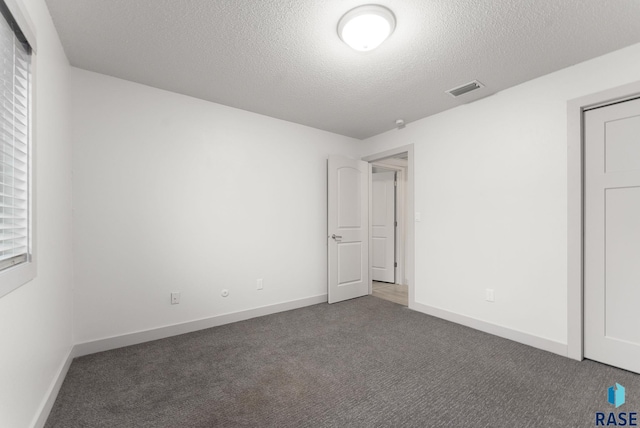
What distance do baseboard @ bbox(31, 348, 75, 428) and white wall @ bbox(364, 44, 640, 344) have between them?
11.4ft

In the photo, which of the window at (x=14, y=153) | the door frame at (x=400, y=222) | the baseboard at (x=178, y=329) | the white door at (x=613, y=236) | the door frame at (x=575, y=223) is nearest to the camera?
the window at (x=14, y=153)

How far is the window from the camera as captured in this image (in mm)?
1227

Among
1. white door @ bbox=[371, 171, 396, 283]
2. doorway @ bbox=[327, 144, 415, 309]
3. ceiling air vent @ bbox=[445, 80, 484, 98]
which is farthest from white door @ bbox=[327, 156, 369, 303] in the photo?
ceiling air vent @ bbox=[445, 80, 484, 98]

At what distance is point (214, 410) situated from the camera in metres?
1.73

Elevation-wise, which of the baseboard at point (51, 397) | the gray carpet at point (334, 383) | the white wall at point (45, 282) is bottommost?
the gray carpet at point (334, 383)

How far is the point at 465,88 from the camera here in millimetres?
2812

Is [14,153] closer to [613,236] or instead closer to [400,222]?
[613,236]

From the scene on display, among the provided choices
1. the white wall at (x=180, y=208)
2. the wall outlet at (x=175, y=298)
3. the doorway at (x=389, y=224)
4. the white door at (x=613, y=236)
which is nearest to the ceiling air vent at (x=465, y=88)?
the white door at (x=613, y=236)

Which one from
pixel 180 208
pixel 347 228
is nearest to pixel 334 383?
pixel 180 208

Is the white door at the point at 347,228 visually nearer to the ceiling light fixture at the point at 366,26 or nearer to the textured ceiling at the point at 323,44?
the textured ceiling at the point at 323,44

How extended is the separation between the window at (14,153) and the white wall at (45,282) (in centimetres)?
12

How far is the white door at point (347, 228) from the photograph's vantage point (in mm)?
4078

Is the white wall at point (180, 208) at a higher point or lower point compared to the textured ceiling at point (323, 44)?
lower

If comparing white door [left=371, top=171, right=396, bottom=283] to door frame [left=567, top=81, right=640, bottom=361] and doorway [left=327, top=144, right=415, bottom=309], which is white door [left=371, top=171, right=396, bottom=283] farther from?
door frame [left=567, top=81, right=640, bottom=361]
